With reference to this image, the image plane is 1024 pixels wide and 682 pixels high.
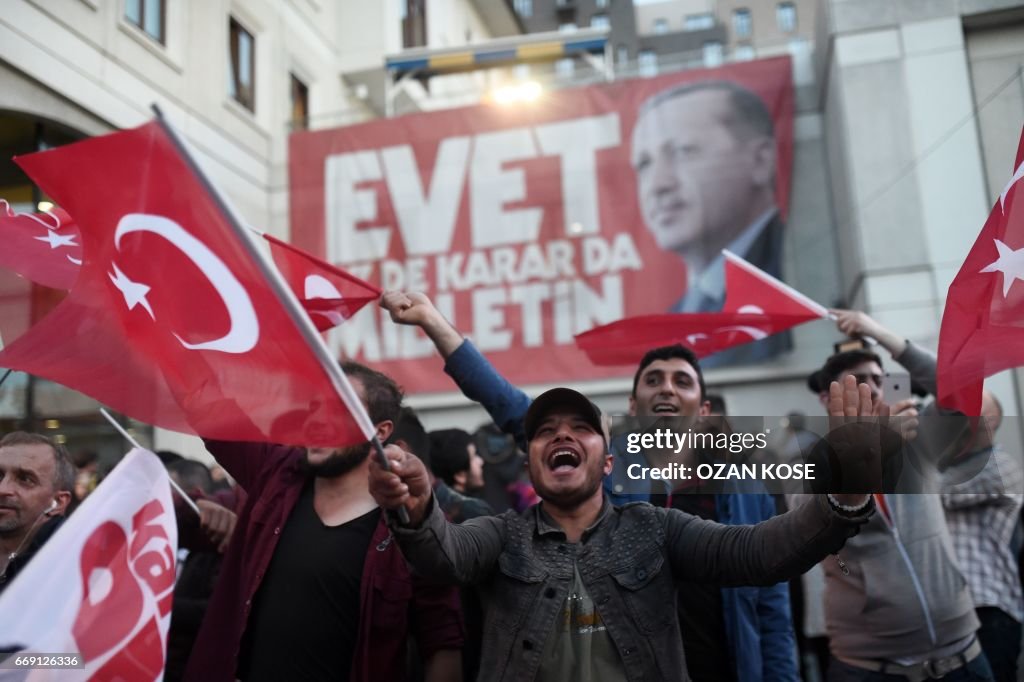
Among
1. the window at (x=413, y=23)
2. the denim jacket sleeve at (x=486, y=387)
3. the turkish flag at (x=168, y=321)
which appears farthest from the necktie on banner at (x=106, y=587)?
the window at (x=413, y=23)

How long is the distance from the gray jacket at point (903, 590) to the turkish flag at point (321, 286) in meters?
2.01

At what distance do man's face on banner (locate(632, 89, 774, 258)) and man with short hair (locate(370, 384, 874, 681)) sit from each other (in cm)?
892

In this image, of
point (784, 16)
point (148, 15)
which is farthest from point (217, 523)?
point (784, 16)

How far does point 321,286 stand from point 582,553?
1.71 m

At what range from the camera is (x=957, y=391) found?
2559mm

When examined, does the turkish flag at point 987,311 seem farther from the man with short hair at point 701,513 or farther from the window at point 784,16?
the window at point 784,16

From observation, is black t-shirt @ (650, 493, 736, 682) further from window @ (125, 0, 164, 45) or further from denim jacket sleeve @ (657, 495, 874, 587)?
window @ (125, 0, 164, 45)

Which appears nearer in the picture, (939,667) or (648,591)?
(648,591)

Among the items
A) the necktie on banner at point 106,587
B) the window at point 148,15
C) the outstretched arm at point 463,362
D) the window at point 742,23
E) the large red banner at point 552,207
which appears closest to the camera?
the necktie on banner at point 106,587

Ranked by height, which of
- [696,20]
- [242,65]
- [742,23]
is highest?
[696,20]

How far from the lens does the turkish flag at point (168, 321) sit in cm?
204

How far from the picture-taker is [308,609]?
242cm

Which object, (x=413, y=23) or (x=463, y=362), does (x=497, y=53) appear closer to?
(x=413, y=23)

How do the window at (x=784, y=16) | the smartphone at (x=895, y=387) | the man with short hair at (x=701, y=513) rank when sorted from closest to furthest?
the man with short hair at (x=701, y=513) < the smartphone at (x=895, y=387) < the window at (x=784, y=16)
